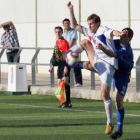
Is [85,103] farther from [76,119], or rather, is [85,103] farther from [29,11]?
[29,11]

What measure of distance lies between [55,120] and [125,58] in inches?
135

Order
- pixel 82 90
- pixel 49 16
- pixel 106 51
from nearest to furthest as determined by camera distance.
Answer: pixel 106 51 → pixel 82 90 → pixel 49 16

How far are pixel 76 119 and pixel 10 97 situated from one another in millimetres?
6946

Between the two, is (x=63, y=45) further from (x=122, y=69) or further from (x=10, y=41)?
(x=10, y=41)

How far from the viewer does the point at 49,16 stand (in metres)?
36.4

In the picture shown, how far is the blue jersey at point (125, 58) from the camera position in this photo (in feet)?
49.5

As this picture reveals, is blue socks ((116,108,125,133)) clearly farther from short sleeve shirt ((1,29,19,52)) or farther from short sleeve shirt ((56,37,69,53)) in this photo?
short sleeve shirt ((1,29,19,52))

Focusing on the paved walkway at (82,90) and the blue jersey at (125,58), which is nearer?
the blue jersey at (125,58)

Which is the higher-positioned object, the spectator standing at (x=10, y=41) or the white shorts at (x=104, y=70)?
the spectator standing at (x=10, y=41)

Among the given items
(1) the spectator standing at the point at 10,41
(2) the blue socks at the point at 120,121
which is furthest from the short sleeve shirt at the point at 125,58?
(1) the spectator standing at the point at 10,41

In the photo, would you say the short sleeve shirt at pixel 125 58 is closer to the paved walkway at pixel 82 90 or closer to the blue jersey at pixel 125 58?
the blue jersey at pixel 125 58

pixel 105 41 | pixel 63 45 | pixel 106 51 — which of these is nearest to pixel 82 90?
pixel 63 45

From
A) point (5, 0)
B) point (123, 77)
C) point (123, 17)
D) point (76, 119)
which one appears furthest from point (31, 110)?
point (5, 0)

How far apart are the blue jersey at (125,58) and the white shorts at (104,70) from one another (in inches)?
6.1
